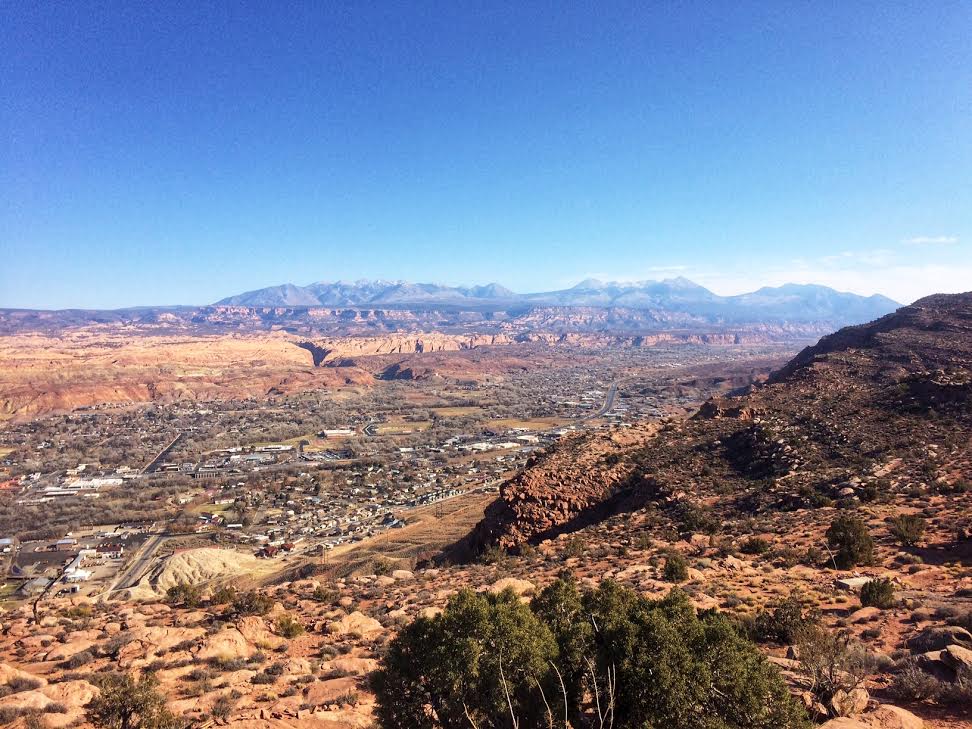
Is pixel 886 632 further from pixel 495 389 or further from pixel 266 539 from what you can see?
pixel 495 389

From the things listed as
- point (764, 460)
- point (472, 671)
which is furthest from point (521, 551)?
point (472, 671)

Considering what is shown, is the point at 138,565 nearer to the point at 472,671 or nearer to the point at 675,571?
the point at 675,571

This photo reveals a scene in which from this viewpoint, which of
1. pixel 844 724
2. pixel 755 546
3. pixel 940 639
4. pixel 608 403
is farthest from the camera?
pixel 608 403

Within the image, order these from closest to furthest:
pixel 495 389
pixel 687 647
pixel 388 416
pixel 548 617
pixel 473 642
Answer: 1. pixel 687 647
2. pixel 473 642
3. pixel 548 617
4. pixel 388 416
5. pixel 495 389

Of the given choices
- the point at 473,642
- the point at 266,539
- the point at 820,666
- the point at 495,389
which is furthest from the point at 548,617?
the point at 495,389

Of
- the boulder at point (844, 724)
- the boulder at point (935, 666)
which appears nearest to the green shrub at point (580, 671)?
the boulder at point (844, 724)
